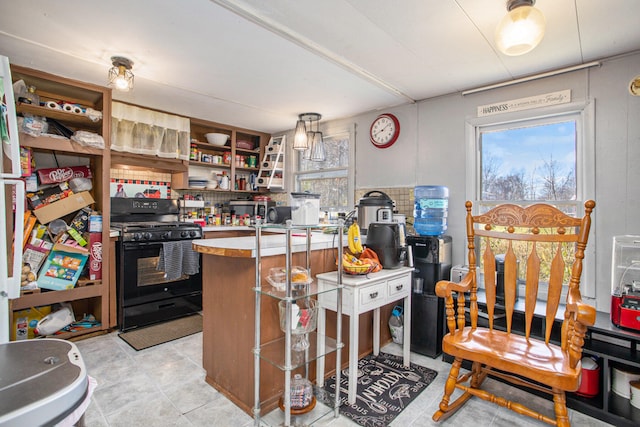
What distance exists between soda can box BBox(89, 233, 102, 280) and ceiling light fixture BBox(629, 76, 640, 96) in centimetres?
458

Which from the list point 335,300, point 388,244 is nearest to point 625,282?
point 388,244

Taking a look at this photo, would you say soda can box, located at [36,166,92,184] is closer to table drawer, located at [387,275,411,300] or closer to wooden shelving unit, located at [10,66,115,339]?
wooden shelving unit, located at [10,66,115,339]

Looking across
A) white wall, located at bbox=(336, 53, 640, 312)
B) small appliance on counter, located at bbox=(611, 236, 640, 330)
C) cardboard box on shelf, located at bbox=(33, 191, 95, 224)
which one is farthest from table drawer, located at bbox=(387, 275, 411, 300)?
cardboard box on shelf, located at bbox=(33, 191, 95, 224)

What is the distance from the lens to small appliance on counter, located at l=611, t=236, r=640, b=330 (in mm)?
1880

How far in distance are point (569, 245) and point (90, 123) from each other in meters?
4.60

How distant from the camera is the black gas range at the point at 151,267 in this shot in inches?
123

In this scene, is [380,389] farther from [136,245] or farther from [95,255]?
[95,255]

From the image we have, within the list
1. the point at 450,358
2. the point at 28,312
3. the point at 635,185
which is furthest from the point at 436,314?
the point at 28,312

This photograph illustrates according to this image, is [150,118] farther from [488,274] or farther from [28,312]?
[488,274]

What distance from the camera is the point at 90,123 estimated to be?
3236 mm

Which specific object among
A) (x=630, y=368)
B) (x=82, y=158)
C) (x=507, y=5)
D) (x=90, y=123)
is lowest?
(x=630, y=368)

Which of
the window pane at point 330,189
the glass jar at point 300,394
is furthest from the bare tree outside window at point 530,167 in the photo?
the glass jar at point 300,394

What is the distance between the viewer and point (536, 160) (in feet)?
9.12

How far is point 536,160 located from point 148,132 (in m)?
3.97
